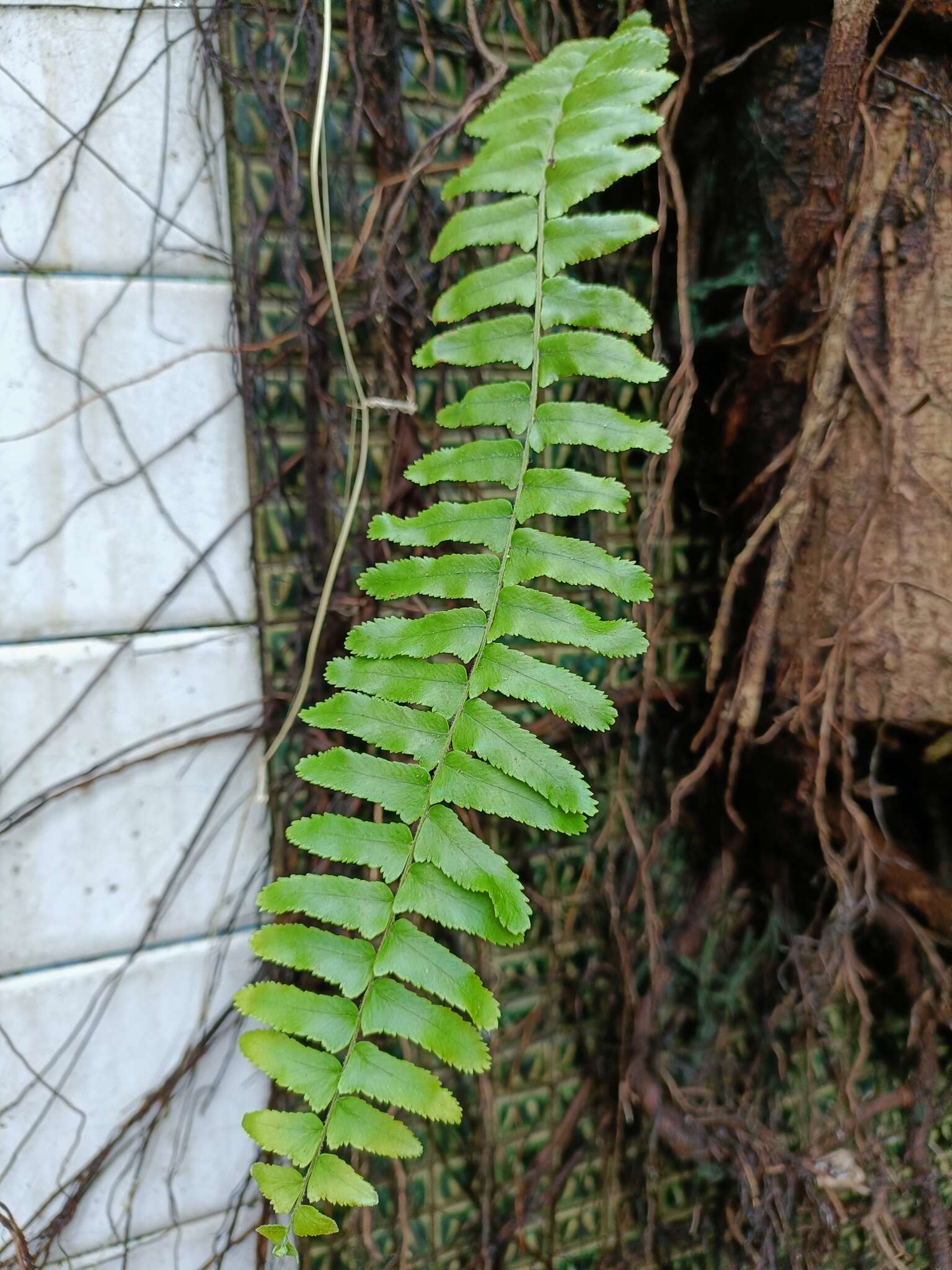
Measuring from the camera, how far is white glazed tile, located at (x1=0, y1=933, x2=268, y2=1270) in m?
0.96

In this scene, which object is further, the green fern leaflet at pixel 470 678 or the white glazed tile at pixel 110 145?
the white glazed tile at pixel 110 145

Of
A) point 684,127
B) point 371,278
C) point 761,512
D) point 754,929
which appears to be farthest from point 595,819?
point 684,127

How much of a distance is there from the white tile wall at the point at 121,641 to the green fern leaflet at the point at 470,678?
29cm

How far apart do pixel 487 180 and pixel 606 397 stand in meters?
0.33

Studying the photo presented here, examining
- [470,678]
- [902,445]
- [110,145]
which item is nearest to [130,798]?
[470,678]

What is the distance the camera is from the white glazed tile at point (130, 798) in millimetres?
947

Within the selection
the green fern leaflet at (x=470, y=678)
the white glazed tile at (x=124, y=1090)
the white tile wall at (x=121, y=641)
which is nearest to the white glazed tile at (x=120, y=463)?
the white tile wall at (x=121, y=641)

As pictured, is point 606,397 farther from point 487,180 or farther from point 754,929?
point 754,929

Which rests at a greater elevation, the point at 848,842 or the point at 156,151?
the point at 156,151

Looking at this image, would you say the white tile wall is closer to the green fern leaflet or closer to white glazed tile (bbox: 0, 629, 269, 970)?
white glazed tile (bbox: 0, 629, 269, 970)

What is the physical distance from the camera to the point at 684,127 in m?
1.05

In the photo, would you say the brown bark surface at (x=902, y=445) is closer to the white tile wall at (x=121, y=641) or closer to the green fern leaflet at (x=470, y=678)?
the green fern leaflet at (x=470, y=678)

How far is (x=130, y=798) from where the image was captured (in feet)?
3.23

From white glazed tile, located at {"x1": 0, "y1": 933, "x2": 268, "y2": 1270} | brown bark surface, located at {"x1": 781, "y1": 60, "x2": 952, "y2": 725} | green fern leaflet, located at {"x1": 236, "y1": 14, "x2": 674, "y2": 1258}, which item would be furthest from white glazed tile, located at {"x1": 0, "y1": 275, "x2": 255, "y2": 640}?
brown bark surface, located at {"x1": 781, "y1": 60, "x2": 952, "y2": 725}
